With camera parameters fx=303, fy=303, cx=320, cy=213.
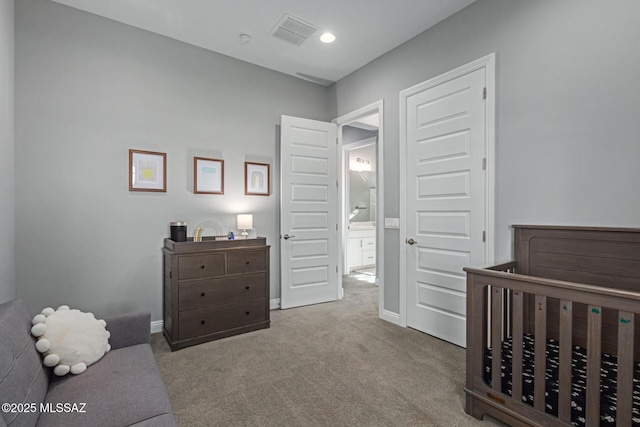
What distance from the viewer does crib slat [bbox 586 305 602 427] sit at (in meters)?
1.26

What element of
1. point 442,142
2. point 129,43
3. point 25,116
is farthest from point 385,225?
point 25,116

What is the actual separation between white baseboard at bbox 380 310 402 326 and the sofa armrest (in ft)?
7.50

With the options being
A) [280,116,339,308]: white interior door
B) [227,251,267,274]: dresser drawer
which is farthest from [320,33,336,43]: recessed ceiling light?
[227,251,267,274]: dresser drawer

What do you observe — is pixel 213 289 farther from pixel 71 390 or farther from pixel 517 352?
pixel 517 352

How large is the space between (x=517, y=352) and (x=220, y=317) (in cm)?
232

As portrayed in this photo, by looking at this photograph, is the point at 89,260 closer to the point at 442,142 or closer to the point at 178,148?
the point at 178,148

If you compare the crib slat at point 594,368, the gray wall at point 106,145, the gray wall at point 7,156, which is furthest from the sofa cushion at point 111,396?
the crib slat at point 594,368

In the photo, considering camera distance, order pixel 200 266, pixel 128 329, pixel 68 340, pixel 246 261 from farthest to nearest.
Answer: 1. pixel 246 261
2. pixel 200 266
3. pixel 128 329
4. pixel 68 340

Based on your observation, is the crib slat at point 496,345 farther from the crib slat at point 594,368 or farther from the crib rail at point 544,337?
the crib slat at point 594,368

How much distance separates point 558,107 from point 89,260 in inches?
151

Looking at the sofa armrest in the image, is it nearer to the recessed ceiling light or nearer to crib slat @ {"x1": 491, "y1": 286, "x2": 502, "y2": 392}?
crib slat @ {"x1": 491, "y1": 286, "x2": 502, "y2": 392}

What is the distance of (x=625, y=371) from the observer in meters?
1.20

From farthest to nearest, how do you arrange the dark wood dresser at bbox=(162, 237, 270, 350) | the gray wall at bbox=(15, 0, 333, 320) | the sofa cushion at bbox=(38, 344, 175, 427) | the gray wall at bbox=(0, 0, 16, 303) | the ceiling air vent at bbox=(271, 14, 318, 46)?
the ceiling air vent at bbox=(271, 14, 318, 46) < the dark wood dresser at bbox=(162, 237, 270, 350) < the gray wall at bbox=(15, 0, 333, 320) < the gray wall at bbox=(0, 0, 16, 303) < the sofa cushion at bbox=(38, 344, 175, 427)

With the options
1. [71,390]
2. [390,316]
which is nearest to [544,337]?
[390,316]
